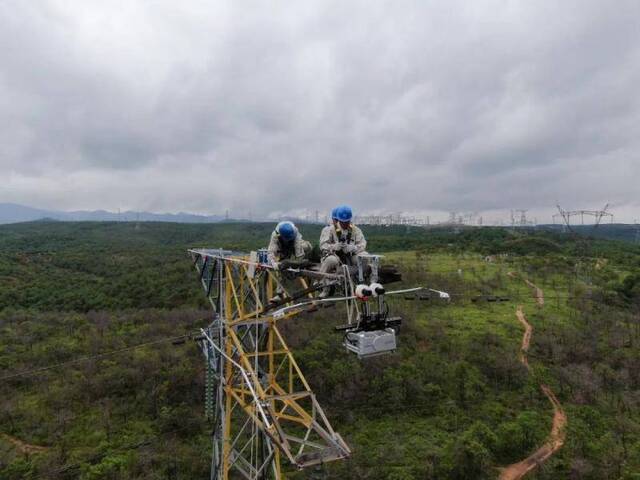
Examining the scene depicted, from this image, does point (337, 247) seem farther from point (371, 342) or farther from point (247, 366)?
point (247, 366)

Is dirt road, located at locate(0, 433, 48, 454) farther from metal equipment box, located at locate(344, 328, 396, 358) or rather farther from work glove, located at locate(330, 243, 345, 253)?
metal equipment box, located at locate(344, 328, 396, 358)

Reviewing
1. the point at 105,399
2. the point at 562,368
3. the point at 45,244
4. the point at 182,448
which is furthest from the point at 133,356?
the point at 45,244

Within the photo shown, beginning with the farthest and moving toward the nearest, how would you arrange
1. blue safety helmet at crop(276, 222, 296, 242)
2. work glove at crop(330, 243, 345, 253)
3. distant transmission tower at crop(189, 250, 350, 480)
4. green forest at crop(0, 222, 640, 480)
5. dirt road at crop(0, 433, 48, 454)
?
1. dirt road at crop(0, 433, 48, 454)
2. green forest at crop(0, 222, 640, 480)
3. distant transmission tower at crop(189, 250, 350, 480)
4. blue safety helmet at crop(276, 222, 296, 242)
5. work glove at crop(330, 243, 345, 253)

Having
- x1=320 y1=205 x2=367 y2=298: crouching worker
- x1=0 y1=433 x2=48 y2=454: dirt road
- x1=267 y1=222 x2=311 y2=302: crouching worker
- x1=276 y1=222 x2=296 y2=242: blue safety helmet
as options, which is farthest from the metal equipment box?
x1=0 y1=433 x2=48 y2=454: dirt road

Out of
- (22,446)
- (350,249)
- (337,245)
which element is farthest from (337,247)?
(22,446)

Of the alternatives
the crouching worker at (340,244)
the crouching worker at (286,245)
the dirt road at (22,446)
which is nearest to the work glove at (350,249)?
the crouching worker at (340,244)

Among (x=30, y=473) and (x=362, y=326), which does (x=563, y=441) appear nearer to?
(x=362, y=326)

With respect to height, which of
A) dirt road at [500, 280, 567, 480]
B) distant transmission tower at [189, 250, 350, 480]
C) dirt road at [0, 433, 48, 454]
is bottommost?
dirt road at [500, 280, 567, 480]
